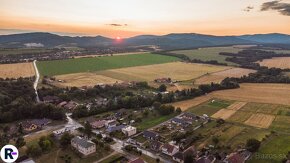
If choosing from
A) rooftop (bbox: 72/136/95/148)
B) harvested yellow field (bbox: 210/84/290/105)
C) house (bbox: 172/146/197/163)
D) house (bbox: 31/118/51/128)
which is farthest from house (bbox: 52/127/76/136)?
harvested yellow field (bbox: 210/84/290/105)

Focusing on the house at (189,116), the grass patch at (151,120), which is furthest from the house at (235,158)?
the grass patch at (151,120)

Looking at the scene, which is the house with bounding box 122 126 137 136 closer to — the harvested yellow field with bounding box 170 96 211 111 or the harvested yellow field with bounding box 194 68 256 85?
the harvested yellow field with bounding box 170 96 211 111

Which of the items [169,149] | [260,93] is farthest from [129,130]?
[260,93]

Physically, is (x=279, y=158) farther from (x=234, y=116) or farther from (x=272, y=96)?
(x=272, y=96)

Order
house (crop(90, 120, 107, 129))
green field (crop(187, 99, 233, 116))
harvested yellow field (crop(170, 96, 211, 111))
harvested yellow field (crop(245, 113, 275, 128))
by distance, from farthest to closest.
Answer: harvested yellow field (crop(170, 96, 211, 111)) < green field (crop(187, 99, 233, 116)) < harvested yellow field (crop(245, 113, 275, 128)) < house (crop(90, 120, 107, 129))

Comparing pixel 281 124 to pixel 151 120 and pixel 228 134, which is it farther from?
pixel 151 120

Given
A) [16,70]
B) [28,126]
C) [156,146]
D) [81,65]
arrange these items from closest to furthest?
1. [156,146]
2. [28,126]
3. [16,70]
4. [81,65]
